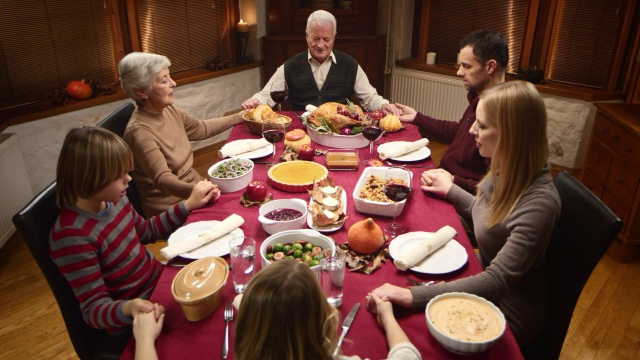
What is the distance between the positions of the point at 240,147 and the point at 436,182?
96cm

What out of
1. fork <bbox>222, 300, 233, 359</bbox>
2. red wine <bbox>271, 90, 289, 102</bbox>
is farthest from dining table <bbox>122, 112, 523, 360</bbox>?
red wine <bbox>271, 90, 289, 102</bbox>

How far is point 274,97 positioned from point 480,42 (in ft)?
3.68

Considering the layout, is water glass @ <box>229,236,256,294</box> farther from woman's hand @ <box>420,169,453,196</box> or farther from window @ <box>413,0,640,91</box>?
window @ <box>413,0,640,91</box>

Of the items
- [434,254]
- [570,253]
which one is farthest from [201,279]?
[570,253]

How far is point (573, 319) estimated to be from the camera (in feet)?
8.11

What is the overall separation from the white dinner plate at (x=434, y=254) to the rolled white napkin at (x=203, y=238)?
54 centimetres

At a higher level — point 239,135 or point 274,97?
point 274,97

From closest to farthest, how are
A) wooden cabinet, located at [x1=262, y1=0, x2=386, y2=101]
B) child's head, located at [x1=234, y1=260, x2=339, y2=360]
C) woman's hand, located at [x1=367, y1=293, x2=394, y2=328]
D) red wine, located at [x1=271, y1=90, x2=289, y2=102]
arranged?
child's head, located at [x1=234, y1=260, x2=339, y2=360] < woman's hand, located at [x1=367, y1=293, x2=394, y2=328] < red wine, located at [x1=271, y1=90, x2=289, y2=102] < wooden cabinet, located at [x1=262, y1=0, x2=386, y2=101]

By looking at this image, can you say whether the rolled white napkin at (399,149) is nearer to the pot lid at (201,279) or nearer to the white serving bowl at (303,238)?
the white serving bowl at (303,238)

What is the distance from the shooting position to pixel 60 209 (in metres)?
1.46

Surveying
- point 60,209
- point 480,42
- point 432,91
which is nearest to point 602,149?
point 480,42

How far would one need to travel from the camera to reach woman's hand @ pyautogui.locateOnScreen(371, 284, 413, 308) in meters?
1.25

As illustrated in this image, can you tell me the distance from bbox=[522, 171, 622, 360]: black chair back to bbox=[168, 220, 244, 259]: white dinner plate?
1.06 m

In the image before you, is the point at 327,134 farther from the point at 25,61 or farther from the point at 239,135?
the point at 25,61
